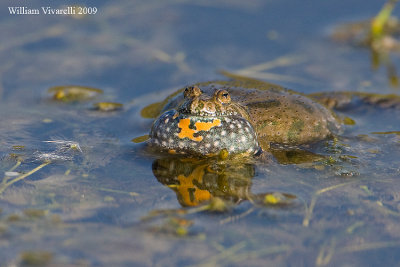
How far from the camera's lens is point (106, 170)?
4781mm

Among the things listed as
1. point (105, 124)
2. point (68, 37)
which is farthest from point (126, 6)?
point (105, 124)

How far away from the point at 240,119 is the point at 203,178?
671 mm

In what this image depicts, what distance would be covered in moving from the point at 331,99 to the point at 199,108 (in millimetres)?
2662

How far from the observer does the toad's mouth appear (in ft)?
15.7

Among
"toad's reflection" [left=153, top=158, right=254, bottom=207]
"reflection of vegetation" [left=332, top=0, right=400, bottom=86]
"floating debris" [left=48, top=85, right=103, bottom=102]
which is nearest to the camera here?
"toad's reflection" [left=153, top=158, right=254, bottom=207]

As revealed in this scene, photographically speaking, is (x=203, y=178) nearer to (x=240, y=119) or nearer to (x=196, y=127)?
(x=196, y=127)

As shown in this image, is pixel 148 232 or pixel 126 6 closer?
pixel 148 232

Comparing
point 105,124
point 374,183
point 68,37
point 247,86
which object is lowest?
point 374,183

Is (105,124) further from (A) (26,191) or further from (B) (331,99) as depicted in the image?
(B) (331,99)

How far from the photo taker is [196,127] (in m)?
4.78

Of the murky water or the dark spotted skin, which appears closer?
the murky water

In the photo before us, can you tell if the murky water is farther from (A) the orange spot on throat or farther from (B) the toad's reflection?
(A) the orange spot on throat

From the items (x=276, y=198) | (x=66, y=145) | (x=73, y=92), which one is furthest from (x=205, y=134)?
(x=73, y=92)

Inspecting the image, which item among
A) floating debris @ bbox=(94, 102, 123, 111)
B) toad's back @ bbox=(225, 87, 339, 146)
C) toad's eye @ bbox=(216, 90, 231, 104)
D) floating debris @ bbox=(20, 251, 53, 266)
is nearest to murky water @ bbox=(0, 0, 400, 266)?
floating debris @ bbox=(20, 251, 53, 266)
